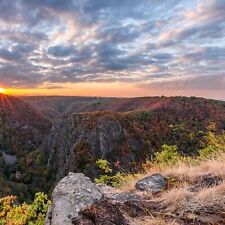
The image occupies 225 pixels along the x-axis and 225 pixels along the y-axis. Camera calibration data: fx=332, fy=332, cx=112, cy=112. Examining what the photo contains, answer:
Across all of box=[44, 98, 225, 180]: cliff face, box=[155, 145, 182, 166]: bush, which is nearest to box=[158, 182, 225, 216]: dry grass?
box=[155, 145, 182, 166]: bush

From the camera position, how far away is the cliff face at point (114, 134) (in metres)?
111

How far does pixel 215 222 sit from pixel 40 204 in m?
4.91

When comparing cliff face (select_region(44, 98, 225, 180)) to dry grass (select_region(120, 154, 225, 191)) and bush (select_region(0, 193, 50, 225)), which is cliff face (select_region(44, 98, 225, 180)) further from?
dry grass (select_region(120, 154, 225, 191))

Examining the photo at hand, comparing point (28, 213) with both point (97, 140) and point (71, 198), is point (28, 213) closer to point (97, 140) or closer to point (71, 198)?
A: point (71, 198)

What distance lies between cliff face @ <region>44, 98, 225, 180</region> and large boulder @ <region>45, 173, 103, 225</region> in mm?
92681

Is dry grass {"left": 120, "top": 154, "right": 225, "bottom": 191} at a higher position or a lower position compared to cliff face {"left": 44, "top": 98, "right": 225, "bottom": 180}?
higher

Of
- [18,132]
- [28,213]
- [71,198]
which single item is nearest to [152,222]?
[71,198]

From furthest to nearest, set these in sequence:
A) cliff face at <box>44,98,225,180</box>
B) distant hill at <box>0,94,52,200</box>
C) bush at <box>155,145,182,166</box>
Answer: distant hill at <box>0,94,52,200</box> < cliff face at <box>44,98,225,180</box> < bush at <box>155,145,182,166</box>

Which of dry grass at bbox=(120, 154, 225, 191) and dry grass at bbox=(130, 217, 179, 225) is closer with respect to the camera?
dry grass at bbox=(130, 217, 179, 225)

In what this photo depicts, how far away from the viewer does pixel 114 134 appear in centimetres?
11950

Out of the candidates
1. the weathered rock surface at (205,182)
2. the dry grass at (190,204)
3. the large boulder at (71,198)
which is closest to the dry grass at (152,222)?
the dry grass at (190,204)

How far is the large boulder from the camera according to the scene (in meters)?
5.15

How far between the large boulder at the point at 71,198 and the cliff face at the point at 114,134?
92.7 metres

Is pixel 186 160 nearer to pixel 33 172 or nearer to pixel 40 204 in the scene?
pixel 40 204
